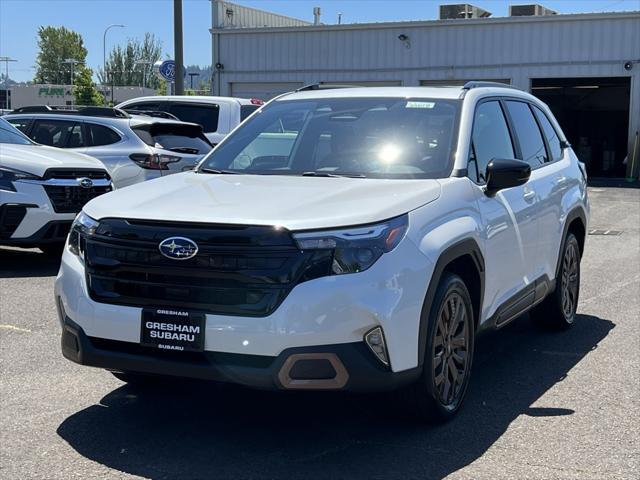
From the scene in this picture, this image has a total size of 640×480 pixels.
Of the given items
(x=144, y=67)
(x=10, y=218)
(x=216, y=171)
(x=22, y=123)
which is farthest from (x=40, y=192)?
(x=144, y=67)

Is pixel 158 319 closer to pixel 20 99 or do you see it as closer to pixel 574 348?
pixel 574 348

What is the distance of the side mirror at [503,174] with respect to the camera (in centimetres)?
508

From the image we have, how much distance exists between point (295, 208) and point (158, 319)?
82 centimetres

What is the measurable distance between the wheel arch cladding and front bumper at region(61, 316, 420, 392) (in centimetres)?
27

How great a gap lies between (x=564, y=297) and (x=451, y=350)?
8.36 ft

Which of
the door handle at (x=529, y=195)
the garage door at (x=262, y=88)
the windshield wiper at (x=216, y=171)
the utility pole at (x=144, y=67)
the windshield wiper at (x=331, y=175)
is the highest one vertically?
the utility pole at (x=144, y=67)

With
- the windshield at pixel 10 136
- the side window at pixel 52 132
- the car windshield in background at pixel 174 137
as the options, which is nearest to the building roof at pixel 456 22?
the car windshield in background at pixel 174 137

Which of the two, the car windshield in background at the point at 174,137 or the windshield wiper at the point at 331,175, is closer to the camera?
the windshield wiper at the point at 331,175

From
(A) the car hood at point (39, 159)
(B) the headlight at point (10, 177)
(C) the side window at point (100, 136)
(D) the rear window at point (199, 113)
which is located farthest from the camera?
(D) the rear window at point (199, 113)

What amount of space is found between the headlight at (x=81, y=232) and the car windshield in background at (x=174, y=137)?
637 cm

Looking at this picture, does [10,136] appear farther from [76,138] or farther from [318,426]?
[318,426]

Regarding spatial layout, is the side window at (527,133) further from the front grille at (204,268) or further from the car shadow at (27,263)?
the car shadow at (27,263)

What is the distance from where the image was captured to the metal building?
84.6 feet

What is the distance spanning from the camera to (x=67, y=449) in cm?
429
